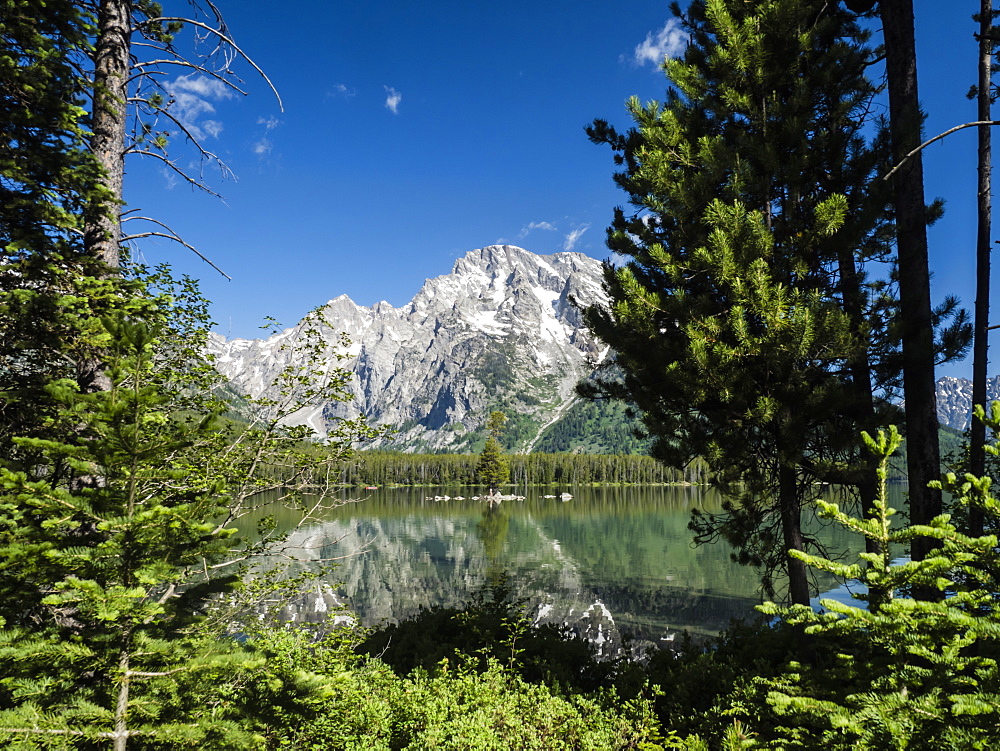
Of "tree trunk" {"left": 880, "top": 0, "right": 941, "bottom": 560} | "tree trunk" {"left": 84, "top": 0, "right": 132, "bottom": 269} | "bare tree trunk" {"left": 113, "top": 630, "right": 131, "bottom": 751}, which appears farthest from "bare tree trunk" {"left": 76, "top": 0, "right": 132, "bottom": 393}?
"tree trunk" {"left": 880, "top": 0, "right": 941, "bottom": 560}

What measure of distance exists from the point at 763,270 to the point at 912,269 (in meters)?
2.01

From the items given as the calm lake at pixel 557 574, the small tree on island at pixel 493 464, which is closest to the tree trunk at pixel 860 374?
the calm lake at pixel 557 574

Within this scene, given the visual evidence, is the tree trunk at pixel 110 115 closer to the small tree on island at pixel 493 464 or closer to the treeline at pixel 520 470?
the small tree on island at pixel 493 464

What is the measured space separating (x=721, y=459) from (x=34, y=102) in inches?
354

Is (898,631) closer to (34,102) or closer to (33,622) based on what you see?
(33,622)

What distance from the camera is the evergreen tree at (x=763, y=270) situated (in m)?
5.65

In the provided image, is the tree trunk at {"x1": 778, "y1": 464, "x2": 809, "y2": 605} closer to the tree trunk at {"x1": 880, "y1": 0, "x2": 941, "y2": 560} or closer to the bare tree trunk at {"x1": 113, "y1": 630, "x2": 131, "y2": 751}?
the tree trunk at {"x1": 880, "y1": 0, "x2": 941, "y2": 560}

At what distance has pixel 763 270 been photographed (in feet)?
18.8

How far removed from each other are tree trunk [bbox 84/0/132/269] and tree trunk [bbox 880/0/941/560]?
31.1 ft

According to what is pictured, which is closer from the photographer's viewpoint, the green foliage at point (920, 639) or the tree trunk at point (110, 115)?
the green foliage at point (920, 639)

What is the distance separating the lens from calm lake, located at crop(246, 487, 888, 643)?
19.5 m

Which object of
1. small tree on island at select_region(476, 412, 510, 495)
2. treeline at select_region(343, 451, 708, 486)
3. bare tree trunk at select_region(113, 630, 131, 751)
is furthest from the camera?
treeline at select_region(343, 451, 708, 486)

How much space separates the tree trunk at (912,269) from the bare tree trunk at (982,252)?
441 mm

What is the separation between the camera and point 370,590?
87.2ft
